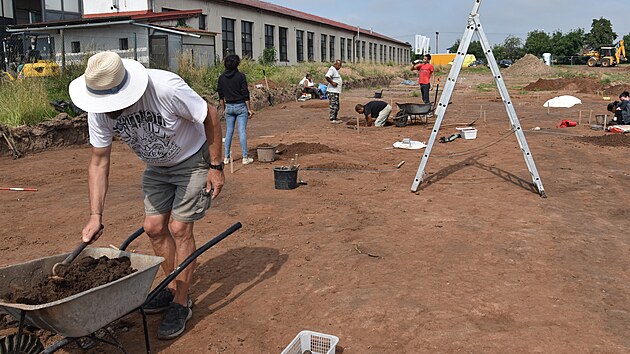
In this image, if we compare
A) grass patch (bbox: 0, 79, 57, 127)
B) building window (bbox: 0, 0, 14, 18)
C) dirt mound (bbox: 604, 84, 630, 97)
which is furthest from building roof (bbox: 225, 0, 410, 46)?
grass patch (bbox: 0, 79, 57, 127)

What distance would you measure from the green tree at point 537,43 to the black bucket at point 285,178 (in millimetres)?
88358

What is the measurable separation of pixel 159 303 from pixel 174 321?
1.39 feet

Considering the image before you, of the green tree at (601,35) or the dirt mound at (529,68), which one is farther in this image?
the green tree at (601,35)

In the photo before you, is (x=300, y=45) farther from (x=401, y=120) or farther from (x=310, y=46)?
(x=401, y=120)

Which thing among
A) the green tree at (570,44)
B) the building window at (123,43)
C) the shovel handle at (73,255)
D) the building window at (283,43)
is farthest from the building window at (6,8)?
the green tree at (570,44)

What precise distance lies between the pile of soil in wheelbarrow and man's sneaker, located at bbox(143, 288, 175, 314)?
2.41 ft

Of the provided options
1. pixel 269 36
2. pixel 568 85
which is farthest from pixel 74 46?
pixel 568 85

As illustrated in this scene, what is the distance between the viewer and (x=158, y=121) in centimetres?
362

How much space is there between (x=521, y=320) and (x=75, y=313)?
9.46 ft

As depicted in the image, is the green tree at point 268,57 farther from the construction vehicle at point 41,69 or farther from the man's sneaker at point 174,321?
the man's sneaker at point 174,321

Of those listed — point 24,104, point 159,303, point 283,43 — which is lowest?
point 159,303

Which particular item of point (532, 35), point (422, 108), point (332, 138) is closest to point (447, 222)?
point (332, 138)

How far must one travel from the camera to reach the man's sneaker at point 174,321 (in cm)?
381

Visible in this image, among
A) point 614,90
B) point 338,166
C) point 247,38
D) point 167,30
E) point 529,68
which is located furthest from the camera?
point 529,68
